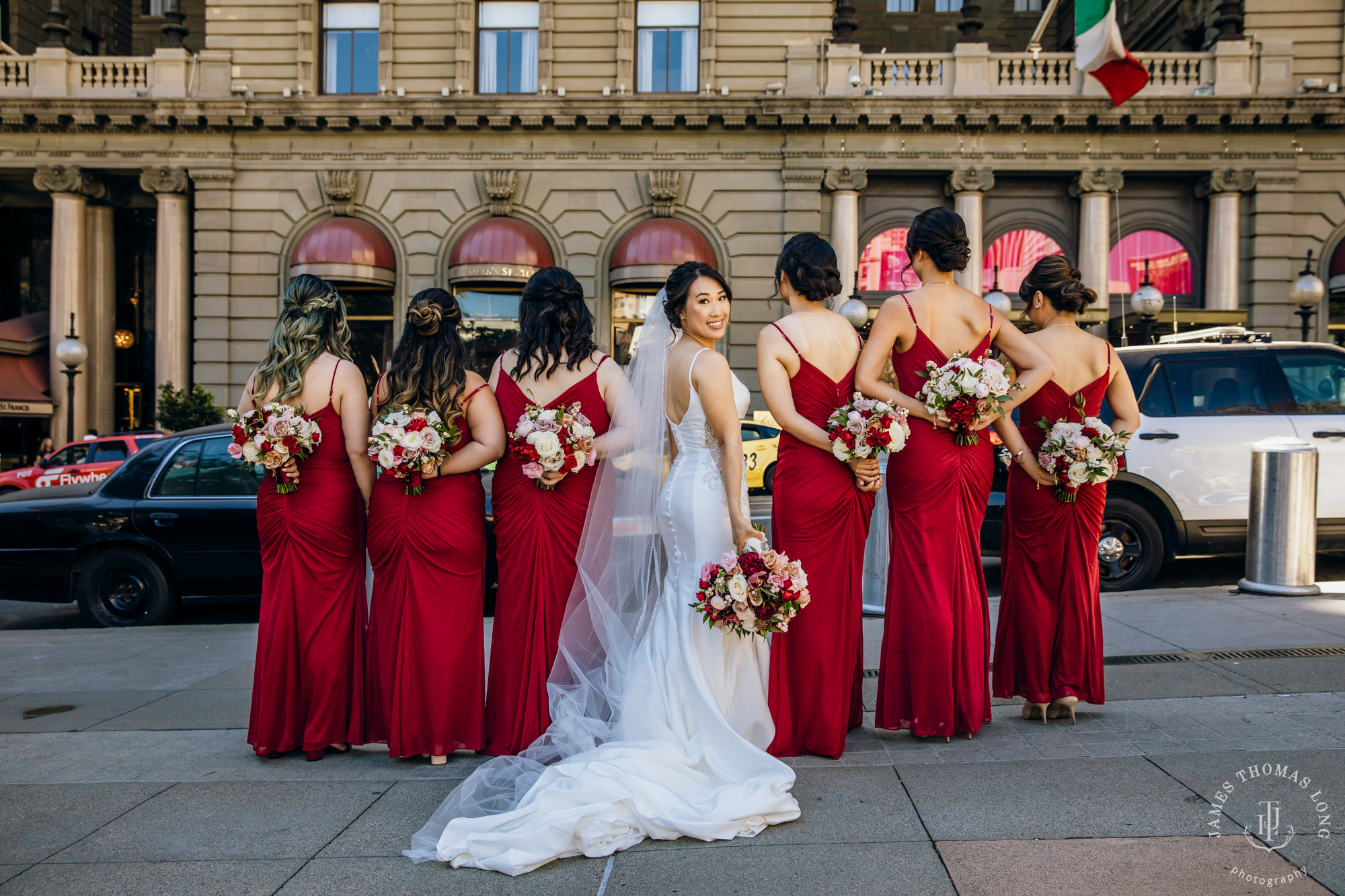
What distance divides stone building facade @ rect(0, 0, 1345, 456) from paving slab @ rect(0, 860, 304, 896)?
18140mm

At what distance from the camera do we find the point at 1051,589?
4.82 meters

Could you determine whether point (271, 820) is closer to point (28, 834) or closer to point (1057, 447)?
point (28, 834)

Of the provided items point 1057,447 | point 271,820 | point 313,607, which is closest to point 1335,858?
point 1057,447

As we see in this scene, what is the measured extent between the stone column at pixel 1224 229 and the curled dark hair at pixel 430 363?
71.2ft

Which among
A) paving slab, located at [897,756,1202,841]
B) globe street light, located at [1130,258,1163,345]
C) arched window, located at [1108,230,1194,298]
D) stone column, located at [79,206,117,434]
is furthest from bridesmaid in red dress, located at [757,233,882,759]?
stone column, located at [79,206,117,434]

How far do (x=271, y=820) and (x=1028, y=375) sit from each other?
4.10 metres

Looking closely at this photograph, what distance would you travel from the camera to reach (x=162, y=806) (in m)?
3.87

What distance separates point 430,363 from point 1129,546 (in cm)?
712

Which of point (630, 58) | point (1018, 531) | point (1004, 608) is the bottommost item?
point (1004, 608)

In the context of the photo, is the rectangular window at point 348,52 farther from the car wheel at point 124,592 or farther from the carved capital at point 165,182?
the car wheel at point 124,592

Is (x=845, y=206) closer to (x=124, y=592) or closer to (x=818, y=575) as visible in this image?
(x=124, y=592)

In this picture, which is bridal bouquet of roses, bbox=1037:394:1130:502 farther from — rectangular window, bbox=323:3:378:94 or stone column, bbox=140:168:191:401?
stone column, bbox=140:168:191:401

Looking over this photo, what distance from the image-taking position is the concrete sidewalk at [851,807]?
306 cm

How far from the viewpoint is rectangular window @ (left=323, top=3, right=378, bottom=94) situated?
22.2 metres
